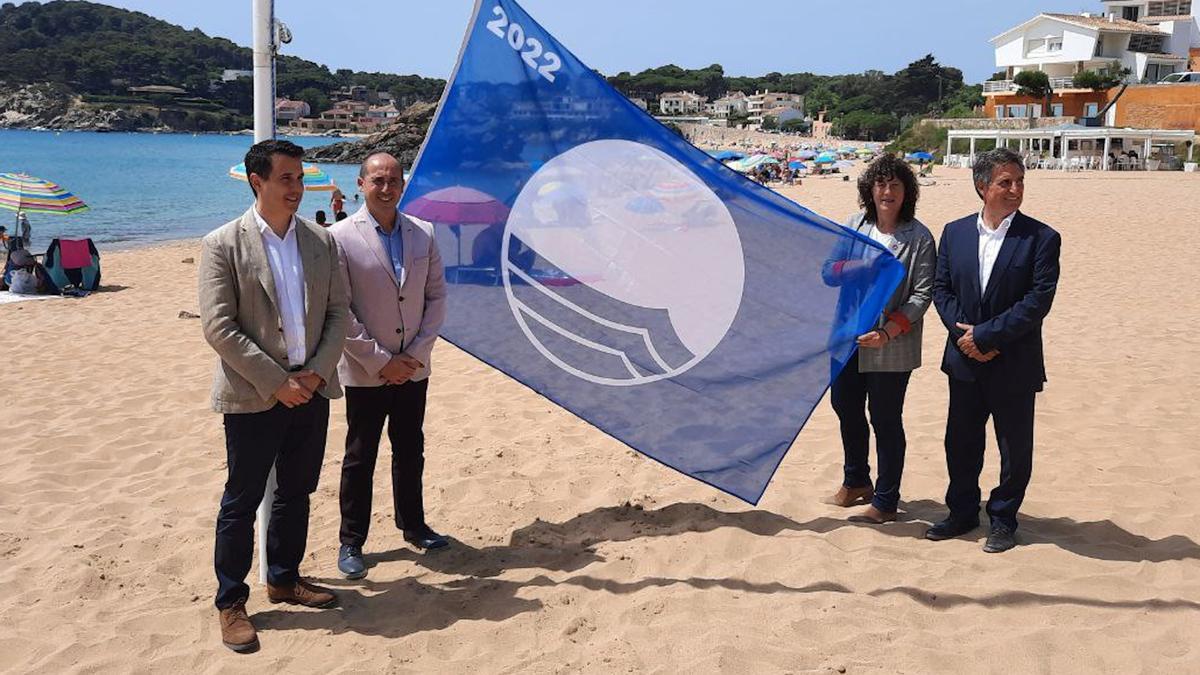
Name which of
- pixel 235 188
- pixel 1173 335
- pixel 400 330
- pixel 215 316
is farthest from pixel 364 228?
pixel 235 188

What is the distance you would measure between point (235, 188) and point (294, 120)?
11941 centimetres

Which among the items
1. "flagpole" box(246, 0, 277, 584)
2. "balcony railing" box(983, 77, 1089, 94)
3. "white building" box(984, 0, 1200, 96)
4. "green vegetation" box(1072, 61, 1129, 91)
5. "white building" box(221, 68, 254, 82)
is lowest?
"flagpole" box(246, 0, 277, 584)

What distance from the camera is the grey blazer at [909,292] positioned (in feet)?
14.1

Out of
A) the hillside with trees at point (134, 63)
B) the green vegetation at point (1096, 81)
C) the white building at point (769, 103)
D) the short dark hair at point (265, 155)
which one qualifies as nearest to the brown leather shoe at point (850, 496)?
the short dark hair at point (265, 155)

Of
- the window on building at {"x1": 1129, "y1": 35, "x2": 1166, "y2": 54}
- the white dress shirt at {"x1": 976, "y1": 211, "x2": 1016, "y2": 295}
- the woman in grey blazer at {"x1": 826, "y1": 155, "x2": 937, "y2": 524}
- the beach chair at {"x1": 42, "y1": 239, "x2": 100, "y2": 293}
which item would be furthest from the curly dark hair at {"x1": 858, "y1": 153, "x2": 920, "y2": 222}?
the window on building at {"x1": 1129, "y1": 35, "x2": 1166, "y2": 54}

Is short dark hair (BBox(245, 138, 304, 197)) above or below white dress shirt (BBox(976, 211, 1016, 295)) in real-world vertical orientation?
above

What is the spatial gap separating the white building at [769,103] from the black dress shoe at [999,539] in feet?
574

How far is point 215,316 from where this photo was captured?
3246mm

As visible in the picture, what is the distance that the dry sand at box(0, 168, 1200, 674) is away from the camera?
10.9 ft

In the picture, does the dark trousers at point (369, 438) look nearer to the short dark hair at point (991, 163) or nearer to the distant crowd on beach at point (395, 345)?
the distant crowd on beach at point (395, 345)

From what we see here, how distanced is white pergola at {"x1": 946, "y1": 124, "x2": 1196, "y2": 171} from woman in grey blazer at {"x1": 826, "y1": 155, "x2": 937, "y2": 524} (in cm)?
4486

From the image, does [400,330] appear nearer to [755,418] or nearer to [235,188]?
[755,418]

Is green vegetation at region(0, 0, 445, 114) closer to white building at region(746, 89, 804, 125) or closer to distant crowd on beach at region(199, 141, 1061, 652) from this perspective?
white building at region(746, 89, 804, 125)

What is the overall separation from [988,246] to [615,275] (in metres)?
1.67
